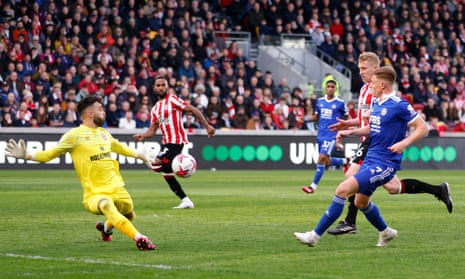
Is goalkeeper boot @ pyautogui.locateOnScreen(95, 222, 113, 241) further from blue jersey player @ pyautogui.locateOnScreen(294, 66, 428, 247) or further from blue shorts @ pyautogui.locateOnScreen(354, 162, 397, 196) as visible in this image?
blue shorts @ pyautogui.locateOnScreen(354, 162, 397, 196)

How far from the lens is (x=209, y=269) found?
960cm

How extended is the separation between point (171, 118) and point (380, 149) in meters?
7.11

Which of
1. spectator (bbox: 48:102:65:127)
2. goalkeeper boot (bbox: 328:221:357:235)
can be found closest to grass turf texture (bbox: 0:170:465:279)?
goalkeeper boot (bbox: 328:221:357:235)

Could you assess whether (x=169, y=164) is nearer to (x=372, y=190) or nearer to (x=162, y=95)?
(x=162, y=95)

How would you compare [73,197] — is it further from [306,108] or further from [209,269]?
[306,108]

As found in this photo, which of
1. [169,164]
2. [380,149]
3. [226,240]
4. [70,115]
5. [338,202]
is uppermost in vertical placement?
[380,149]

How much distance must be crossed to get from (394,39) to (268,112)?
29.4ft

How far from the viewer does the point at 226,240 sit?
12.1 m

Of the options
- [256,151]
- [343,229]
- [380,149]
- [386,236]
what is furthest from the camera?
[256,151]

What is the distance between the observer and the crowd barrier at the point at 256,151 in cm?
3122

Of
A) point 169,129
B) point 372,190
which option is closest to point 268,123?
point 169,129

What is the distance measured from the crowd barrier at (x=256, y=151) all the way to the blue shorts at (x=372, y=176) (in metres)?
20.1

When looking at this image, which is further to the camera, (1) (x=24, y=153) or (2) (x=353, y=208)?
(2) (x=353, y=208)

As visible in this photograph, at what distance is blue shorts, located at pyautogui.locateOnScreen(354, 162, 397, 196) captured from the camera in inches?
436
